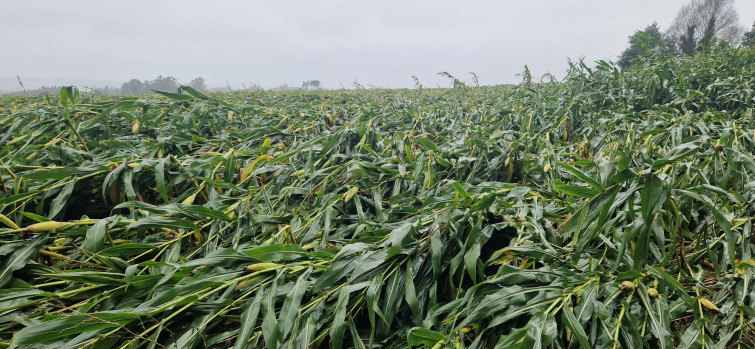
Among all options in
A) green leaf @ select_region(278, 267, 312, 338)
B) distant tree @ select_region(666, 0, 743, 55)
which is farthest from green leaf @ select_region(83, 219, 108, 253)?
distant tree @ select_region(666, 0, 743, 55)

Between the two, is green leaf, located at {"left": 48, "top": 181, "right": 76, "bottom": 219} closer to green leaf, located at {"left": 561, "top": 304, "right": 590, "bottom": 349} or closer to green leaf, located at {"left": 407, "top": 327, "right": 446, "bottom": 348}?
green leaf, located at {"left": 407, "top": 327, "right": 446, "bottom": 348}

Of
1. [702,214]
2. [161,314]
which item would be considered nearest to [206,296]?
[161,314]

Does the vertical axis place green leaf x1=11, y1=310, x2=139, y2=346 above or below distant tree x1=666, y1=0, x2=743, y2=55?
below

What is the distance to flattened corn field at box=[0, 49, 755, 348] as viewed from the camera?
0.84 metres

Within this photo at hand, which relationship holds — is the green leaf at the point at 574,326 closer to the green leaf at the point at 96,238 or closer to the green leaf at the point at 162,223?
the green leaf at the point at 162,223

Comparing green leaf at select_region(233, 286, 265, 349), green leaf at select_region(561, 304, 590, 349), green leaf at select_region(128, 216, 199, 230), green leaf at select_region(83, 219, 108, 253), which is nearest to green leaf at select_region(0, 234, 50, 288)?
green leaf at select_region(83, 219, 108, 253)

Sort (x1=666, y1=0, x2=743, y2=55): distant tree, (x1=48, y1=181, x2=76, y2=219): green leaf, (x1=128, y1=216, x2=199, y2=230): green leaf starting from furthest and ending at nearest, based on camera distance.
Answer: (x1=666, y1=0, x2=743, y2=55): distant tree < (x1=48, y1=181, x2=76, y2=219): green leaf < (x1=128, y1=216, x2=199, y2=230): green leaf

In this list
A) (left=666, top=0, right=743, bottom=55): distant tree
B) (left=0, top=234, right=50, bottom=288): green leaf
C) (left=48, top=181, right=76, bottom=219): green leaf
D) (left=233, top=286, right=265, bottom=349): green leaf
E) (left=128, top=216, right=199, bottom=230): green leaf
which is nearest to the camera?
(left=233, top=286, right=265, bottom=349): green leaf

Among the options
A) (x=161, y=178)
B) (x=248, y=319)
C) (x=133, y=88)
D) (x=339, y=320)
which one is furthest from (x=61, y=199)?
(x=133, y=88)

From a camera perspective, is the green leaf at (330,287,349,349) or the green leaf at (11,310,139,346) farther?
the green leaf at (330,287,349,349)

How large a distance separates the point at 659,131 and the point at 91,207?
285 centimetres

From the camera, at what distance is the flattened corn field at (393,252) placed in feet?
2.77

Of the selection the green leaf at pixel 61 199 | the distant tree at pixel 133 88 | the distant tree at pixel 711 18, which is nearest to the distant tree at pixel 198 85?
the distant tree at pixel 133 88

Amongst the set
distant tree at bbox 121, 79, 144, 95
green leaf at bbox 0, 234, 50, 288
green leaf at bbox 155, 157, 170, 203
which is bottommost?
green leaf at bbox 0, 234, 50, 288
